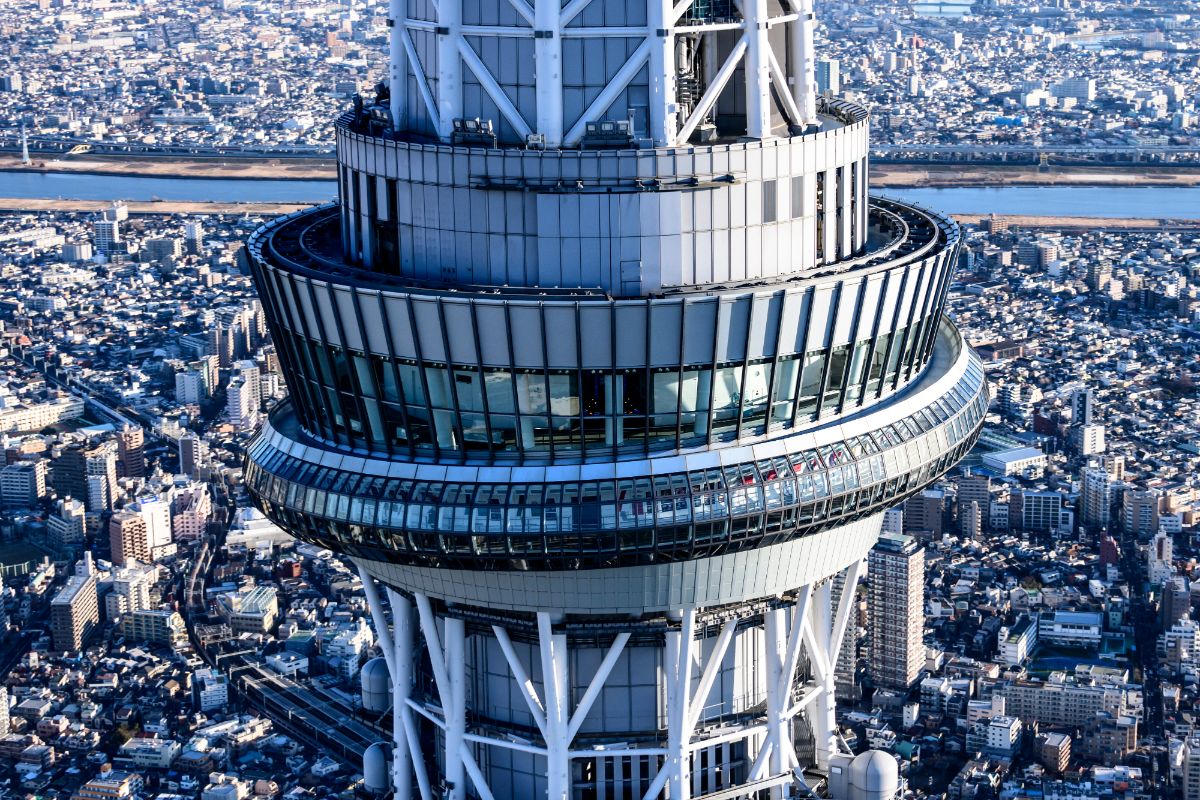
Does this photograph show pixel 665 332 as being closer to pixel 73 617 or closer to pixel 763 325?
pixel 763 325

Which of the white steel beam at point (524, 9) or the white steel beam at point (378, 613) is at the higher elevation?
the white steel beam at point (524, 9)

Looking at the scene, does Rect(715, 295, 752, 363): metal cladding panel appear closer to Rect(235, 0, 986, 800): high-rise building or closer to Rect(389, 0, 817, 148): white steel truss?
Rect(235, 0, 986, 800): high-rise building

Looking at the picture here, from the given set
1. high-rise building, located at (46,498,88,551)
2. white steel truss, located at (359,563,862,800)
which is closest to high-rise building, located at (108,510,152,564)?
high-rise building, located at (46,498,88,551)

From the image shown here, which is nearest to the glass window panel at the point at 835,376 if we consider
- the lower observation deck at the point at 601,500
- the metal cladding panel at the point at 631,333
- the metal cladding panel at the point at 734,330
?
the lower observation deck at the point at 601,500

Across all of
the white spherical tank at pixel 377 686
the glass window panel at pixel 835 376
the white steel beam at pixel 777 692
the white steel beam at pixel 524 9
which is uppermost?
the white steel beam at pixel 524 9

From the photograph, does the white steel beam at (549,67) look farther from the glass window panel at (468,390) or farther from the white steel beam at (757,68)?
the glass window panel at (468,390)

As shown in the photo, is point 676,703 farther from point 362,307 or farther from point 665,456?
point 362,307
